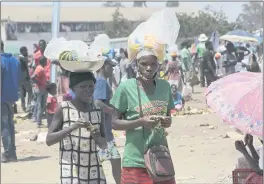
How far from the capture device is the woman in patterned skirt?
497cm

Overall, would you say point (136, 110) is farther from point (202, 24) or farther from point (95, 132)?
point (202, 24)

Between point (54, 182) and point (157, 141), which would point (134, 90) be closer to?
point (157, 141)

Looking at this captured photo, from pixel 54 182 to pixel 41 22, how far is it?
68396 millimetres

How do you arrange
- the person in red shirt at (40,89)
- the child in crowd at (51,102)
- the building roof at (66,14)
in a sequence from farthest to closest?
the building roof at (66,14) < the person in red shirt at (40,89) < the child in crowd at (51,102)

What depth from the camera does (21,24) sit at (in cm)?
7488

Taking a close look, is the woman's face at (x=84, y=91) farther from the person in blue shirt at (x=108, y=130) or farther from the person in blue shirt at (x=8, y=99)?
the person in blue shirt at (x=8, y=99)

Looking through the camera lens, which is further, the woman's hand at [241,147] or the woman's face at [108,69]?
the woman's face at [108,69]

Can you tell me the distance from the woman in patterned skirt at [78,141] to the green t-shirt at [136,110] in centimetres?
27

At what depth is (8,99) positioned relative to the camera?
1012 cm

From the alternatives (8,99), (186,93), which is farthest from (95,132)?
(186,93)

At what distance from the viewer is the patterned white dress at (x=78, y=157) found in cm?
498

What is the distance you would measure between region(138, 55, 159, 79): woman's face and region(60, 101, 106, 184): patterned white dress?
0.57 metres

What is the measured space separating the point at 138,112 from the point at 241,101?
878 millimetres

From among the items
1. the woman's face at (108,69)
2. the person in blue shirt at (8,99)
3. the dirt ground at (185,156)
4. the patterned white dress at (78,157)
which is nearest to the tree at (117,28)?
the dirt ground at (185,156)
